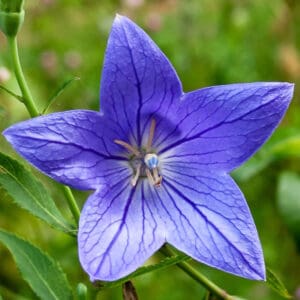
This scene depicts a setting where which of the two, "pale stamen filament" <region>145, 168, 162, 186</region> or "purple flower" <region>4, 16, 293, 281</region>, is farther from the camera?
"pale stamen filament" <region>145, 168, 162, 186</region>

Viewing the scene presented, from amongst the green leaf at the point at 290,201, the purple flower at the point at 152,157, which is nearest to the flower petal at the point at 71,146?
the purple flower at the point at 152,157

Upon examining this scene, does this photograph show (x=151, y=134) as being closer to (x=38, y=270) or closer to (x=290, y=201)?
(x=38, y=270)

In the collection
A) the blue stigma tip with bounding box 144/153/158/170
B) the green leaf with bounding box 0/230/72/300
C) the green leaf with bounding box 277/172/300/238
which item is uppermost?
the blue stigma tip with bounding box 144/153/158/170

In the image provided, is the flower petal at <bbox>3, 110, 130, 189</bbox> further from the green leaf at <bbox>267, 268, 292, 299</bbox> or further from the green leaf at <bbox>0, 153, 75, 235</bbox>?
the green leaf at <bbox>267, 268, 292, 299</bbox>

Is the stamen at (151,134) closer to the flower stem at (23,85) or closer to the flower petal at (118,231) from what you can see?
the flower petal at (118,231)

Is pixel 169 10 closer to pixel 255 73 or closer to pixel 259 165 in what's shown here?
pixel 255 73

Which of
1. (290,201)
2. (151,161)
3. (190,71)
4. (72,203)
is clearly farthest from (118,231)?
(190,71)

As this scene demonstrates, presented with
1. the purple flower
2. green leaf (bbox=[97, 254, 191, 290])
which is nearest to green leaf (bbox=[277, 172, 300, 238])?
the purple flower
